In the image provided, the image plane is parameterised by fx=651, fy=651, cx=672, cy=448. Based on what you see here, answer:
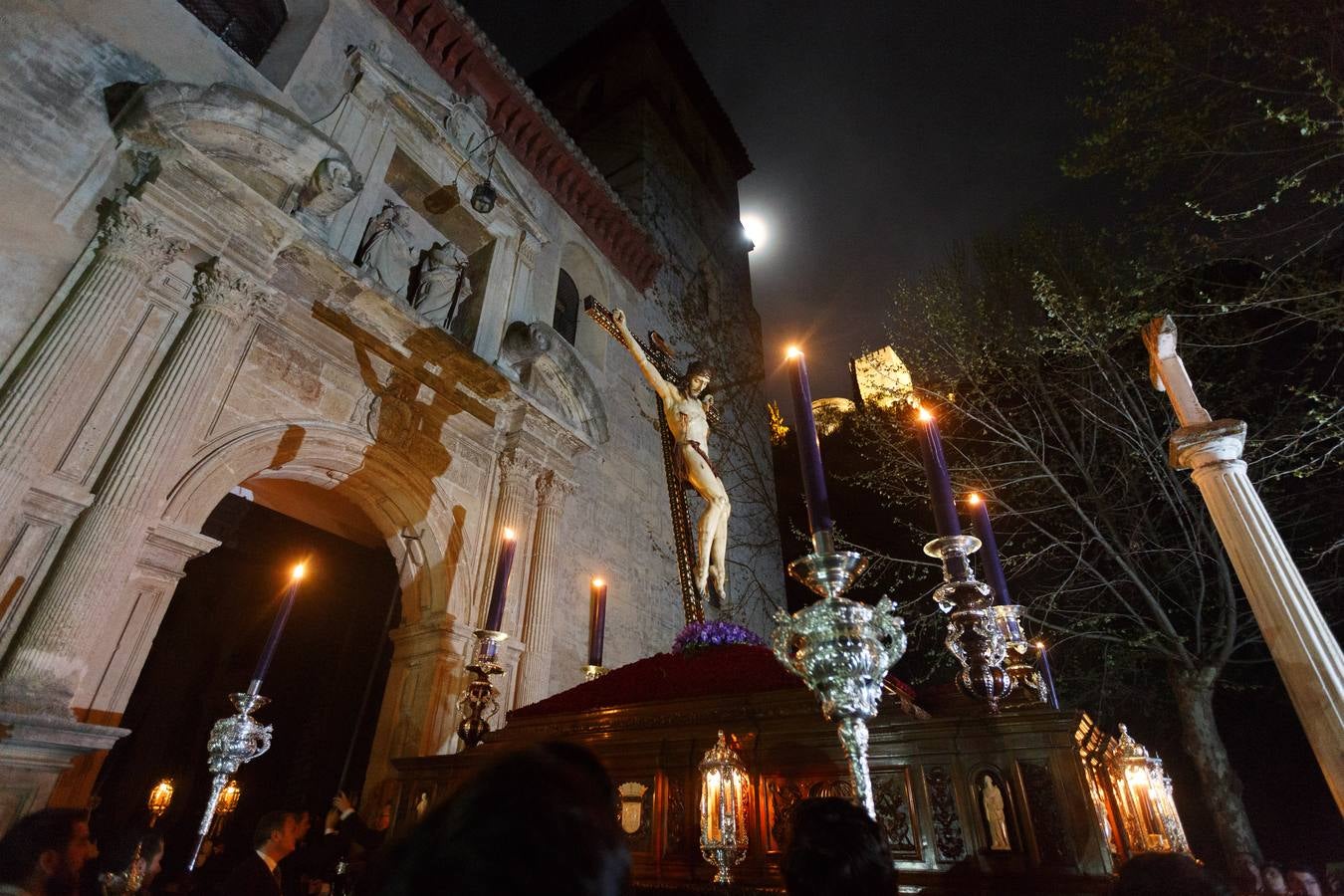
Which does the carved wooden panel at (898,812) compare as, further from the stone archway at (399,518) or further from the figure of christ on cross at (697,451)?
the stone archway at (399,518)

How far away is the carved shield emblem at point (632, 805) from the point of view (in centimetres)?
262

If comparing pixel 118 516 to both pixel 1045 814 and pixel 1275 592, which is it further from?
pixel 1275 592

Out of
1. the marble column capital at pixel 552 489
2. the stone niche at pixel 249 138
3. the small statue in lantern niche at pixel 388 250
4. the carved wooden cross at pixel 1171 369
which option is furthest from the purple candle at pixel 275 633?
the carved wooden cross at pixel 1171 369

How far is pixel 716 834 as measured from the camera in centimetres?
227

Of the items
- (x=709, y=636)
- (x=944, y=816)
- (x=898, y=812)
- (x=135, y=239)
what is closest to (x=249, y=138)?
(x=135, y=239)

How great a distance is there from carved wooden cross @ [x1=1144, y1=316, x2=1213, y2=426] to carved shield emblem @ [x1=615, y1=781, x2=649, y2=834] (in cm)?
445

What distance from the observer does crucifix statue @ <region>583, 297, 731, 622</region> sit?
5066 mm

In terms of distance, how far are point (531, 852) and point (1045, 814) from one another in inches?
78.5

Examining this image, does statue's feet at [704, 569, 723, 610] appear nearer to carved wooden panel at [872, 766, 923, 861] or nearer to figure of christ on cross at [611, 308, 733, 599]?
figure of christ on cross at [611, 308, 733, 599]

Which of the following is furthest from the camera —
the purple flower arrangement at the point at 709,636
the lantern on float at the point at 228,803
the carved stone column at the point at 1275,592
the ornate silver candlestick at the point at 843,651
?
the lantern on float at the point at 228,803

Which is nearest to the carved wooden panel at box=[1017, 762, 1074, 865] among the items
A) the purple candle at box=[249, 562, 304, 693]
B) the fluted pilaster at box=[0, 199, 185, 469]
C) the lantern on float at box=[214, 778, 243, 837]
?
the purple candle at box=[249, 562, 304, 693]

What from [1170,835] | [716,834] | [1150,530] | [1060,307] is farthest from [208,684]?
[1150,530]

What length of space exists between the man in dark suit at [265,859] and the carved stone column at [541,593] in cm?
282

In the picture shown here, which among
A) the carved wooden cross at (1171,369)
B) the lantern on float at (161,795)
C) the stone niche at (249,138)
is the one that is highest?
the stone niche at (249,138)
